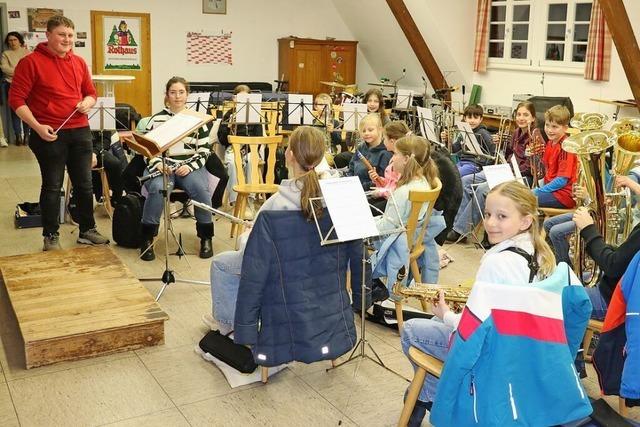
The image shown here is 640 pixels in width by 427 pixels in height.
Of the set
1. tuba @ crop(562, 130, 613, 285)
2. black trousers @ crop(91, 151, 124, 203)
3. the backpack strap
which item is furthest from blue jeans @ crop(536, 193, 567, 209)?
black trousers @ crop(91, 151, 124, 203)

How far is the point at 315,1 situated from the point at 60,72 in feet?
29.7

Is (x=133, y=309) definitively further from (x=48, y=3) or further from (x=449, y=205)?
(x=48, y=3)

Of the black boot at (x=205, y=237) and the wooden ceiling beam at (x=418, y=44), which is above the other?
the wooden ceiling beam at (x=418, y=44)

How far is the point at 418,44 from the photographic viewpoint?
1124 centimetres

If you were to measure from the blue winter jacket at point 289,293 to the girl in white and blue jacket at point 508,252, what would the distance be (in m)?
0.59

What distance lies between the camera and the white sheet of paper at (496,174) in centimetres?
413

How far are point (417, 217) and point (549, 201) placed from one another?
5.18 feet

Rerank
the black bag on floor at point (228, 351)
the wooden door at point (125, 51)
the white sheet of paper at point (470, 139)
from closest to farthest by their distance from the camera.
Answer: the black bag on floor at point (228, 351), the white sheet of paper at point (470, 139), the wooden door at point (125, 51)

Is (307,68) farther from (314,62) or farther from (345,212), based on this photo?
(345,212)

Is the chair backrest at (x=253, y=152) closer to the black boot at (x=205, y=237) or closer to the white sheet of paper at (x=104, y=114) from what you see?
the black boot at (x=205, y=237)

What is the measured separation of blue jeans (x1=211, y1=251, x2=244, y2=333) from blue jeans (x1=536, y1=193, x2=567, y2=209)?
246 cm

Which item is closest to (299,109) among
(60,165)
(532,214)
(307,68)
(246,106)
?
(246,106)

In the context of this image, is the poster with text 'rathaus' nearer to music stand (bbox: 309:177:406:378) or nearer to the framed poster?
the framed poster

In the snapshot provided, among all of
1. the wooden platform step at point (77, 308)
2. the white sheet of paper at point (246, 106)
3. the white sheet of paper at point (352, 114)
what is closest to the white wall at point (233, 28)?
the white sheet of paper at point (246, 106)
